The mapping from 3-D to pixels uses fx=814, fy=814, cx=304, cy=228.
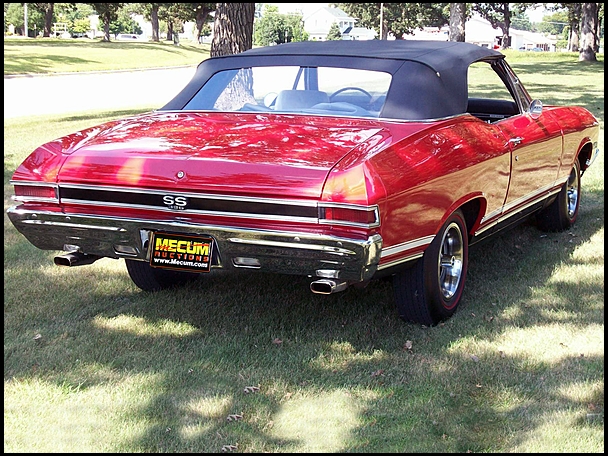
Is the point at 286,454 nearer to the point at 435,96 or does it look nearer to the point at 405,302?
the point at 405,302

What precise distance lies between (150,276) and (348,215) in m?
1.99

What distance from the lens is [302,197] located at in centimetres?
374

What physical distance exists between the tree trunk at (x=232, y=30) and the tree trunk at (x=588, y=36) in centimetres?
3286

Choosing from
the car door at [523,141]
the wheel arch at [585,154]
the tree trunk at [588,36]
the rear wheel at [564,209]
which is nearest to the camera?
the car door at [523,141]

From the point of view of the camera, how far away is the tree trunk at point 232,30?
12539 mm

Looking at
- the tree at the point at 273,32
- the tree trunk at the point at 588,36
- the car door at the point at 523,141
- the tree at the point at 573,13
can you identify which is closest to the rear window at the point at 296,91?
the car door at the point at 523,141

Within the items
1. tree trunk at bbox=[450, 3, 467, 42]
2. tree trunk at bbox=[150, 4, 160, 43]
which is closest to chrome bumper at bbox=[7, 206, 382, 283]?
tree trunk at bbox=[450, 3, 467, 42]

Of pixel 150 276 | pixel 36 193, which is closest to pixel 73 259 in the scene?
pixel 36 193

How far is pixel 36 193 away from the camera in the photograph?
4309 mm

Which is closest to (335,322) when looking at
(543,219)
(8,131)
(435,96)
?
(435,96)

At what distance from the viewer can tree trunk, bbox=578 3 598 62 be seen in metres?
41.8

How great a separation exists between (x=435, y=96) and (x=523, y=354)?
1.59m

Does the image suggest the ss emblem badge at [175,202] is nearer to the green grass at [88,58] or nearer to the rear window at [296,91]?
the rear window at [296,91]

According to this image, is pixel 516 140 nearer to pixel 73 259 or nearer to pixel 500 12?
pixel 73 259
